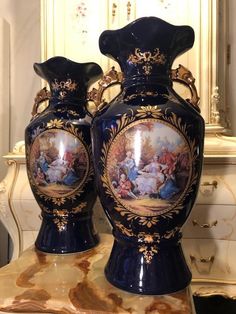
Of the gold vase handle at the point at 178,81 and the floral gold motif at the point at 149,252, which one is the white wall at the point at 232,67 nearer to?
the gold vase handle at the point at 178,81

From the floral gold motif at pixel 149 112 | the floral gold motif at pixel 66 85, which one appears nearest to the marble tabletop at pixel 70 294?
the floral gold motif at pixel 149 112

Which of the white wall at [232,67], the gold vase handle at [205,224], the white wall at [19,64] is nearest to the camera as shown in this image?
the gold vase handle at [205,224]

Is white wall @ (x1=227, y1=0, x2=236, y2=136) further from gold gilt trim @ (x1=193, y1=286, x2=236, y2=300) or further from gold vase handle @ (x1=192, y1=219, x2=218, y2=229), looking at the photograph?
gold gilt trim @ (x1=193, y1=286, x2=236, y2=300)

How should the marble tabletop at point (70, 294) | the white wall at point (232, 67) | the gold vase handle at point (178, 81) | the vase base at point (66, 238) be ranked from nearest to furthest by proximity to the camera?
the marble tabletop at point (70, 294) → the gold vase handle at point (178, 81) → the vase base at point (66, 238) → the white wall at point (232, 67)

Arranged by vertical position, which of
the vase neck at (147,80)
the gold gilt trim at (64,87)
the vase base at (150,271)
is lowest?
the vase base at (150,271)

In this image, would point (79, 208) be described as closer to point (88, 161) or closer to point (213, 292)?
point (88, 161)

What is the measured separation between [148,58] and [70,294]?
434 mm

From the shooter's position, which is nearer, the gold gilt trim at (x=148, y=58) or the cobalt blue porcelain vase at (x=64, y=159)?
the gold gilt trim at (x=148, y=58)

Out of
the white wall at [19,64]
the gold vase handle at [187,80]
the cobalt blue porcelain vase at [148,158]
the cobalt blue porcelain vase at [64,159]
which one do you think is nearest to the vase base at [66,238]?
the cobalt blue porcelain vase at [64,159]

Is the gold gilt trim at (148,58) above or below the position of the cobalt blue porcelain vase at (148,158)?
above

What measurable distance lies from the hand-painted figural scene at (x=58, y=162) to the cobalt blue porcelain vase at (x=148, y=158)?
16cm

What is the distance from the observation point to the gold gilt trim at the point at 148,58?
0.56 metres

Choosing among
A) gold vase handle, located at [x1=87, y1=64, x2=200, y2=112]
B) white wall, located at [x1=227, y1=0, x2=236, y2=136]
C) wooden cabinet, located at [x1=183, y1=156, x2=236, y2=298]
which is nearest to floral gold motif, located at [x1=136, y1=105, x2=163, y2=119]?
gold vase handle, located at [x1=87, y1=64, x2=200, y2=112]

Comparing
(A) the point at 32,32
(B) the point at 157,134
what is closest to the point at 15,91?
(A) the point at 32,32
